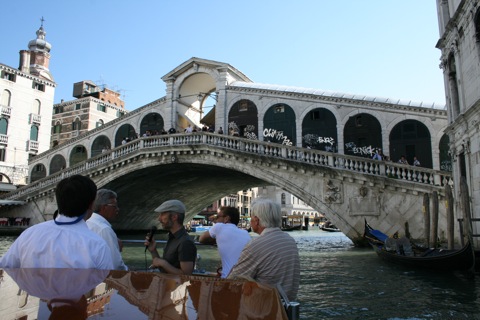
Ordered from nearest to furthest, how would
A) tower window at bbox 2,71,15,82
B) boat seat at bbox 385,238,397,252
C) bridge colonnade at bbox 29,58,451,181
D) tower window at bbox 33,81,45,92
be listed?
boat seat at bbox 385,238,397,252, bridge colonnade at bbox 29,58,451,181, tower window at bbox 2,71,15,82, tower window at bbox 33,81,45,92

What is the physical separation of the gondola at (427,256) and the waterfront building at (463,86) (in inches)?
41.0

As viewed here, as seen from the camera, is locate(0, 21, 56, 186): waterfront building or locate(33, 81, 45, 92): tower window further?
locate(33, 81, 45, 92): tower window

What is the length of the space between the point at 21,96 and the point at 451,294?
2949 centimetres

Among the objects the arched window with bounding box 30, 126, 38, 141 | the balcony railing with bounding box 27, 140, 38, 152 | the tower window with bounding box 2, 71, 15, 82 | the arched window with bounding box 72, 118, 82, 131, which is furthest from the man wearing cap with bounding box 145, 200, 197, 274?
the arched window with bounding box 72, 118, 82, 131

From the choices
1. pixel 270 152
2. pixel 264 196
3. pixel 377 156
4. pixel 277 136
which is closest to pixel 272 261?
pixel 270 152

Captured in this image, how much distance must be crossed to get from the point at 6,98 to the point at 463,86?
27.5 meters

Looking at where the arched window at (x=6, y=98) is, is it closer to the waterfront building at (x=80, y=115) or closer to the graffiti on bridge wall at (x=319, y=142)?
the waterfront building at (x=80, y=115)

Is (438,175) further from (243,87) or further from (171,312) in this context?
(171,312)

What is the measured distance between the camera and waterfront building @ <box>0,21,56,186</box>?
26.6 m

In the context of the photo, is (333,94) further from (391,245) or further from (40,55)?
(40,55)

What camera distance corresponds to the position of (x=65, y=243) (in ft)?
6.25

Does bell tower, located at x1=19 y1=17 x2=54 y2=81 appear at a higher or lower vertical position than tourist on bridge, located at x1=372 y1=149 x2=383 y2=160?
higher

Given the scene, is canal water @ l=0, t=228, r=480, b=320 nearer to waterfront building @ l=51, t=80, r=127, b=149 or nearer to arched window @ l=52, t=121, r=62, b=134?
waterfront building @ l=51, t=80, r=127, b=149

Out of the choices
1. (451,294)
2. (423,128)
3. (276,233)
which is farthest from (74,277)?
(423,128)
